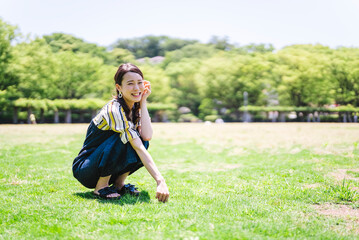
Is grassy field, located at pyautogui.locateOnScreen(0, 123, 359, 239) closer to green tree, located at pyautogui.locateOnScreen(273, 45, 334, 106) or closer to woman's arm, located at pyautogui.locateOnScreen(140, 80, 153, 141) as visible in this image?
woman's arm, located at pyautogui.locateOnScreen(140, 80, 153, 141)

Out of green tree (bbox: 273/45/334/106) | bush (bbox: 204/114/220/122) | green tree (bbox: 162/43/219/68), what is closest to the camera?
green tree (bbox: 273/45/334/106)

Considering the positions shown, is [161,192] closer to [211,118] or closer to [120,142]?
[120,142]

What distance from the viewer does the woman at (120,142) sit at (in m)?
2.84

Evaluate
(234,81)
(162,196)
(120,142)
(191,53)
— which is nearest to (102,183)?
(120,142)

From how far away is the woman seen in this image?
2.84 m

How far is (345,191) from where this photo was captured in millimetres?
3244

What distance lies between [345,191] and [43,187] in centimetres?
329

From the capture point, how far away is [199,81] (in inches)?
1695

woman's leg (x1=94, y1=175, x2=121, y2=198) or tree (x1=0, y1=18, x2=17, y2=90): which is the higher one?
tree (x1=0, y1=18, x2=17, y2=90)

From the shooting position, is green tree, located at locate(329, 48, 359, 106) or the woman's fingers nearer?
the woman's fingers

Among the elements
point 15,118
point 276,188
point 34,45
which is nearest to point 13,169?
point 276,188

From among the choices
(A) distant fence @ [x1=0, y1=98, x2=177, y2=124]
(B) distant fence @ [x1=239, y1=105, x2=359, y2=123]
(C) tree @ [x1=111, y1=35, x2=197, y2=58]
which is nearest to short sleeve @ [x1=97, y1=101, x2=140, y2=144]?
(A) distant fence @ [x1=0, y1=98, x2=177, y2=124]

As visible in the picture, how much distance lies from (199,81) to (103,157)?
134ft

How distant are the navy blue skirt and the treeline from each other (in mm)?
29558
